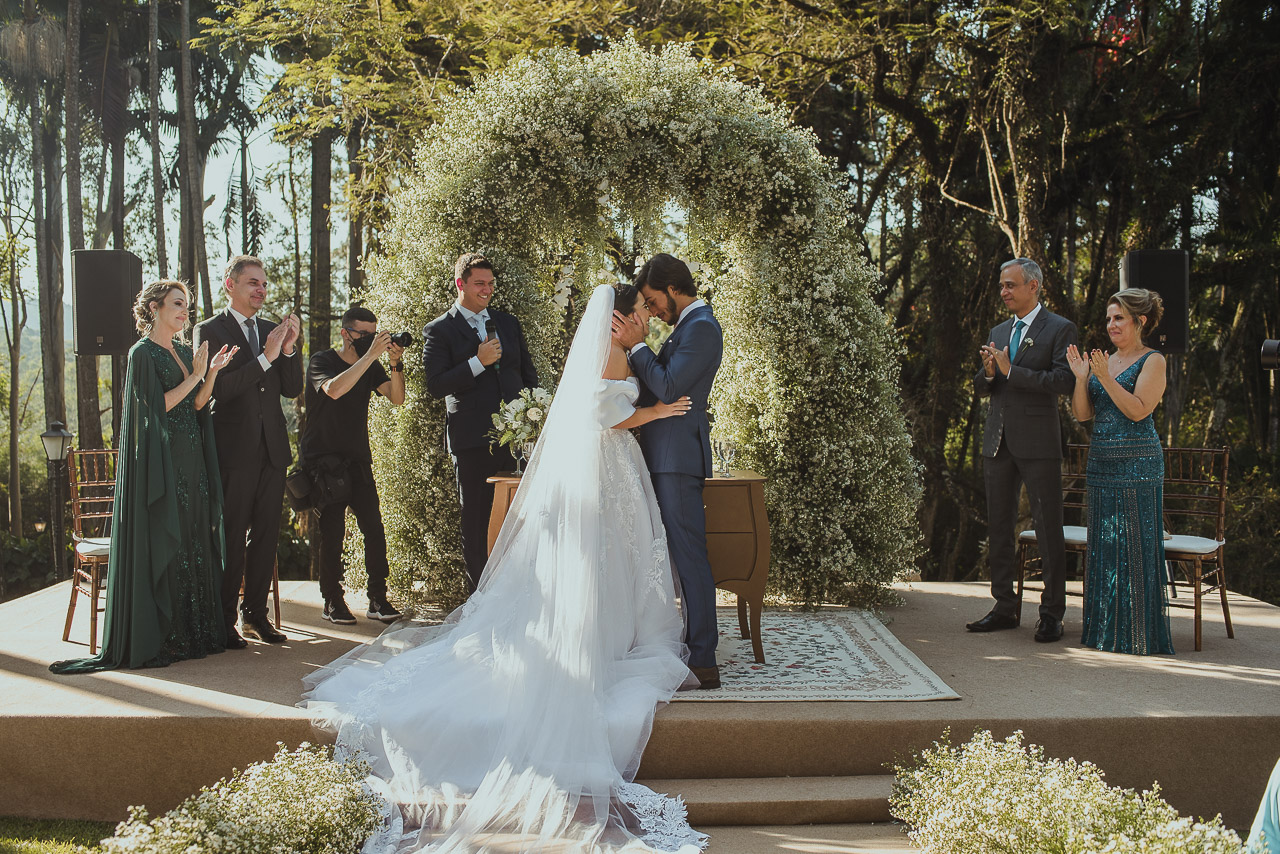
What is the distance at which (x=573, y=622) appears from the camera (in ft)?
12.6

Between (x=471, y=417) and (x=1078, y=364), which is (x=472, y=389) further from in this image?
(x=1078, y=364)

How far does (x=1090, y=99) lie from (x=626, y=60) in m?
6.83

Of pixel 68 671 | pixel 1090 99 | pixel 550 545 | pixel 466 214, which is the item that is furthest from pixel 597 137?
pixel 1090 99

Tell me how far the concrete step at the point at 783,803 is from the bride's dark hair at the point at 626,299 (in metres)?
1.97

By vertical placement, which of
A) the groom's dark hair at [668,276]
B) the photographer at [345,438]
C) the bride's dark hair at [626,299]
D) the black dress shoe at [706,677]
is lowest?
the black dress shoe at [706,677]

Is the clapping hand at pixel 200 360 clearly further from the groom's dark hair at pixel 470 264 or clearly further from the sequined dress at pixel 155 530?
the groom's dark hair at pixel 470 264

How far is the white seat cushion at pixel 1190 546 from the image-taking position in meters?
5.00

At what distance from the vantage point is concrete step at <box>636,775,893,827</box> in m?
3.47

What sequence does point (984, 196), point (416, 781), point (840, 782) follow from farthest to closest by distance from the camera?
1. point (984, 196)
2. point (840, 782)
3. point (416, 781)

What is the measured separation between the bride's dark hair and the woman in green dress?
2016 mm

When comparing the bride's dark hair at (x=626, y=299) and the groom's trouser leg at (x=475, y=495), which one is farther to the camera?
the groom's trouser leg at (x=475, y=495)

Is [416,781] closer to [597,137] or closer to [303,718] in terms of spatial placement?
[303,718]

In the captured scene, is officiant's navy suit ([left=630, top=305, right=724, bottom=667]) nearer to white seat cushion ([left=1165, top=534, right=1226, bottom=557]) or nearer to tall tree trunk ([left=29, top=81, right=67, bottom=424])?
white seat cushion ([left=1165, top=534, right=1226, bottom=557])

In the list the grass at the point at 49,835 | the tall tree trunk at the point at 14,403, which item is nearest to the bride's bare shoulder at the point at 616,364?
the grass at the point at 49,835
